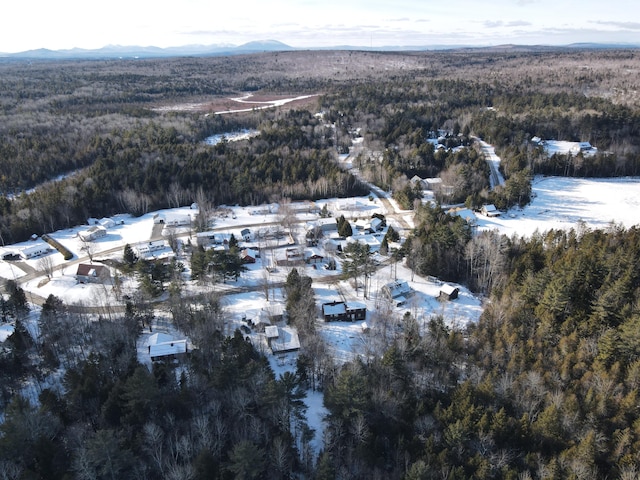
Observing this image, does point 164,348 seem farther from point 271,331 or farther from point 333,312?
point 333,312

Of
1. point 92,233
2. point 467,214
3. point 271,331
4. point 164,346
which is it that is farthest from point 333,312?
point 92,233

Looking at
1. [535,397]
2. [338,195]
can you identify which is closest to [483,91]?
[338,195]

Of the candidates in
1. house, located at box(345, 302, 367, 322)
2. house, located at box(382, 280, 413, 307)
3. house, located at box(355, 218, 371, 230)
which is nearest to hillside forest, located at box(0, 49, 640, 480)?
house, located at box(345, 302, 367, 322)

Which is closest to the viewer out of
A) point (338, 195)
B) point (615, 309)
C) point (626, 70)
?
point (615, 309)

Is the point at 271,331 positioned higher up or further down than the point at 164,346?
further down

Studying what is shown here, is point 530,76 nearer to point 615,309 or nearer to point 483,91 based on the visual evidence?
point 483,91

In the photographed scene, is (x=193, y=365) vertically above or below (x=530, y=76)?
below

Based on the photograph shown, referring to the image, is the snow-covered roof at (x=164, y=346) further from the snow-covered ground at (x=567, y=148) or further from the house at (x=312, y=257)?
the snow-covered ground at (x=567, y=148)

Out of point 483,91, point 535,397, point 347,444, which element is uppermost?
point 483,91

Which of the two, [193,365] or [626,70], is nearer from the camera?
[193,365]
